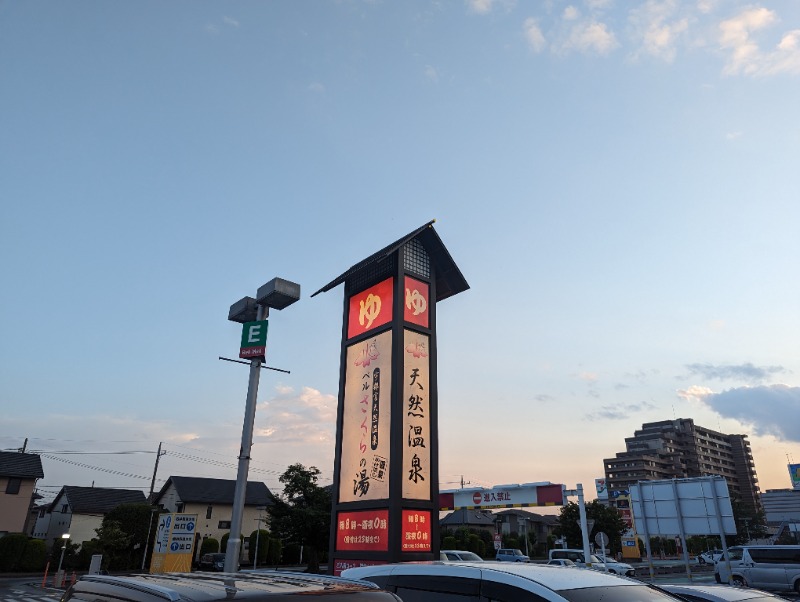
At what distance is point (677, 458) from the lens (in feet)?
474

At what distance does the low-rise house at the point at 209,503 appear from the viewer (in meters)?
55.2

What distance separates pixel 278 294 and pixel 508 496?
1570 centimetres

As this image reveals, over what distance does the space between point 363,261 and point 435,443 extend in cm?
730

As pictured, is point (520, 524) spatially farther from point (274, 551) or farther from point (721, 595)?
point (721, 595)

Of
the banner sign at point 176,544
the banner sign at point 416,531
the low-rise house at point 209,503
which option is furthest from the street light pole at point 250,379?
the low-rise house at point 209,503

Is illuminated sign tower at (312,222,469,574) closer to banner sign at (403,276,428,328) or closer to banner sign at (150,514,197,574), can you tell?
banner sign at (403,276,428,328)

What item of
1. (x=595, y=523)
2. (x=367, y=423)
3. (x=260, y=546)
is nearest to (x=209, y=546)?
(x=260, y=546)

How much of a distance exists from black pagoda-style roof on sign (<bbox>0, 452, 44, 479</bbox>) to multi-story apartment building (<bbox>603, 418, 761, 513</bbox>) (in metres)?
124

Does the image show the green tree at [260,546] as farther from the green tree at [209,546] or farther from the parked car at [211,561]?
the parked car at [211,561]

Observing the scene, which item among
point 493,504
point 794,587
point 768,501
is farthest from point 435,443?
point 768,501

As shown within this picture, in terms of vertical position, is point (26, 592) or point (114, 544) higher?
point (114, 544)

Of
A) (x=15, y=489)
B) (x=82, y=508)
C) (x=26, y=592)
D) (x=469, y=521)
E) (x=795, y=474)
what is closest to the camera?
(x=26, y=592)

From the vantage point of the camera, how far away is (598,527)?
6550cm

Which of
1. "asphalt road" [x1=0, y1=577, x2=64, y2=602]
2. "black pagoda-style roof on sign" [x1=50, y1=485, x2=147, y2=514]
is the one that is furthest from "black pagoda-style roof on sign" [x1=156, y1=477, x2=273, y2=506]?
"asphalt road" [x1=0, y1=577, x2=64, y2=602]
